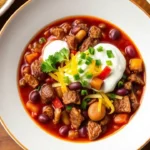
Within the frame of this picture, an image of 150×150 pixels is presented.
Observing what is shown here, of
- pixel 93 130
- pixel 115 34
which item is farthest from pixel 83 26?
pixel 93 130

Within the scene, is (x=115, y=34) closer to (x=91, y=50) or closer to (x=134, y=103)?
(x=91, y=50)

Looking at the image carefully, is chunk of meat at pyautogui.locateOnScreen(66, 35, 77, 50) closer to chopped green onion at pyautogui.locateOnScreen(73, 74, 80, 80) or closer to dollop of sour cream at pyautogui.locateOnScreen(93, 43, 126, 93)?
dollop of sour cream at pyautogui.locateOnScreen(93, 43, 126, 93)

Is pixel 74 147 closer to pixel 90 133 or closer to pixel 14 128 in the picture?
pixel 90 133

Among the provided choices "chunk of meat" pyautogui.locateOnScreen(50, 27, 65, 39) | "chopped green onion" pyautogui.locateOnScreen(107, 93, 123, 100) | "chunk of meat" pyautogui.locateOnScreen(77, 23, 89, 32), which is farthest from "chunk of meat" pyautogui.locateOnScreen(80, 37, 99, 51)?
"chopped green onion" pyautogui.locateOnScreen(107, 93, 123, 100)

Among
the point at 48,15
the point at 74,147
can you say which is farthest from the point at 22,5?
the point at 74,147

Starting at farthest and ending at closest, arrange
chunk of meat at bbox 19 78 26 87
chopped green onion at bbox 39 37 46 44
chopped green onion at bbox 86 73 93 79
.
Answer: chopped green onion at bbox 39 37 46 44, chunk of meat at bbox 19 78 26 87, chopped green onion at bbox 86 73 93 79
